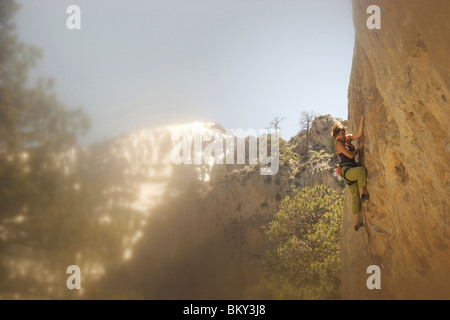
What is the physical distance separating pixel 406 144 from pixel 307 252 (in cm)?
1296

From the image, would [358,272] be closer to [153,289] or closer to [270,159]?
[153,289]

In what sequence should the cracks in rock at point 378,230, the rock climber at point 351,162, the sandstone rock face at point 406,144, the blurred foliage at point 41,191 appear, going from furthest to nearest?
the blurred foliage at point 41,191
the cracks in rock at point 378,230
the rock climber at point 351,162
the sandstone rock face at point 406,144

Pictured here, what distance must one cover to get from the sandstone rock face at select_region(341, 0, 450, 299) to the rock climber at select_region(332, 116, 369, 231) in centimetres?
23

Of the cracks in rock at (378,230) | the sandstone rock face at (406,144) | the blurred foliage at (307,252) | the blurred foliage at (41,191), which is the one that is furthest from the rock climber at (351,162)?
the blurred foliage at (41,191)

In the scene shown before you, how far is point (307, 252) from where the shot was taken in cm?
1698

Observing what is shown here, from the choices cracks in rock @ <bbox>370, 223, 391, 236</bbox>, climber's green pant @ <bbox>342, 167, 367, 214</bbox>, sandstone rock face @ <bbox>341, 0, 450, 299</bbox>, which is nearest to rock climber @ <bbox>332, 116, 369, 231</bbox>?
climber's green pant @ <bbox>342, 167, 367, 214</bbox>

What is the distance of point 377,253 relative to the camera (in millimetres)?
7996

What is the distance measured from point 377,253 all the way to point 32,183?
13.6m

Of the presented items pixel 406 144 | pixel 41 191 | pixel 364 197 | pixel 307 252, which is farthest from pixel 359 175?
pixel 41 191

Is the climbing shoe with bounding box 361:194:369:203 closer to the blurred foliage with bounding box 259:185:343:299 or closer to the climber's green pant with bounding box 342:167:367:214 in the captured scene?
the climber's green pant with bounding box 342:167:367:214

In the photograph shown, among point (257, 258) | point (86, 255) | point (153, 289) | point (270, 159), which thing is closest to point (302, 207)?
point (86, 255)

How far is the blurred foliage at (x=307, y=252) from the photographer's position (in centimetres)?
1511

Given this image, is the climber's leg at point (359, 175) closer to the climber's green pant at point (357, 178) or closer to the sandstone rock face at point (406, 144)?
the climber's green pant at point (357, 178)

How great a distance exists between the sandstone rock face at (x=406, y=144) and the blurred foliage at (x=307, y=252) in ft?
22.6
